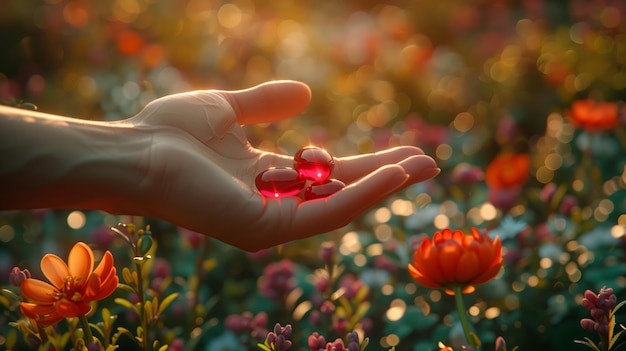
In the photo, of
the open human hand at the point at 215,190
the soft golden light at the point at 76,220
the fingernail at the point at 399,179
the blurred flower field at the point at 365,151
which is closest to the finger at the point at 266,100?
the open human hand at the point at 215,190

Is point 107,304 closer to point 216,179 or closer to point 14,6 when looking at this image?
point 216,179

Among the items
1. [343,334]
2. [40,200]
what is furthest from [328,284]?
[40,200]

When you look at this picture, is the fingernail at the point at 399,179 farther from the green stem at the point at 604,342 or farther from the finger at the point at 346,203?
the green stem at the point at 604,342

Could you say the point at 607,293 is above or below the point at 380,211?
above

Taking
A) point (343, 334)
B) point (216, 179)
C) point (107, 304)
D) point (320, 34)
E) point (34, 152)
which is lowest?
point (320, 34)

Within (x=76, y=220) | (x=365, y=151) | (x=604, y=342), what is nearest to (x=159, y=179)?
(x=604, y=342)

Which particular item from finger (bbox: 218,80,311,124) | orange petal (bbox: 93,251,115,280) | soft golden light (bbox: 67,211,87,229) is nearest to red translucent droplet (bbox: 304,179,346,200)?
finger (bbox: 218,80,311,124)
